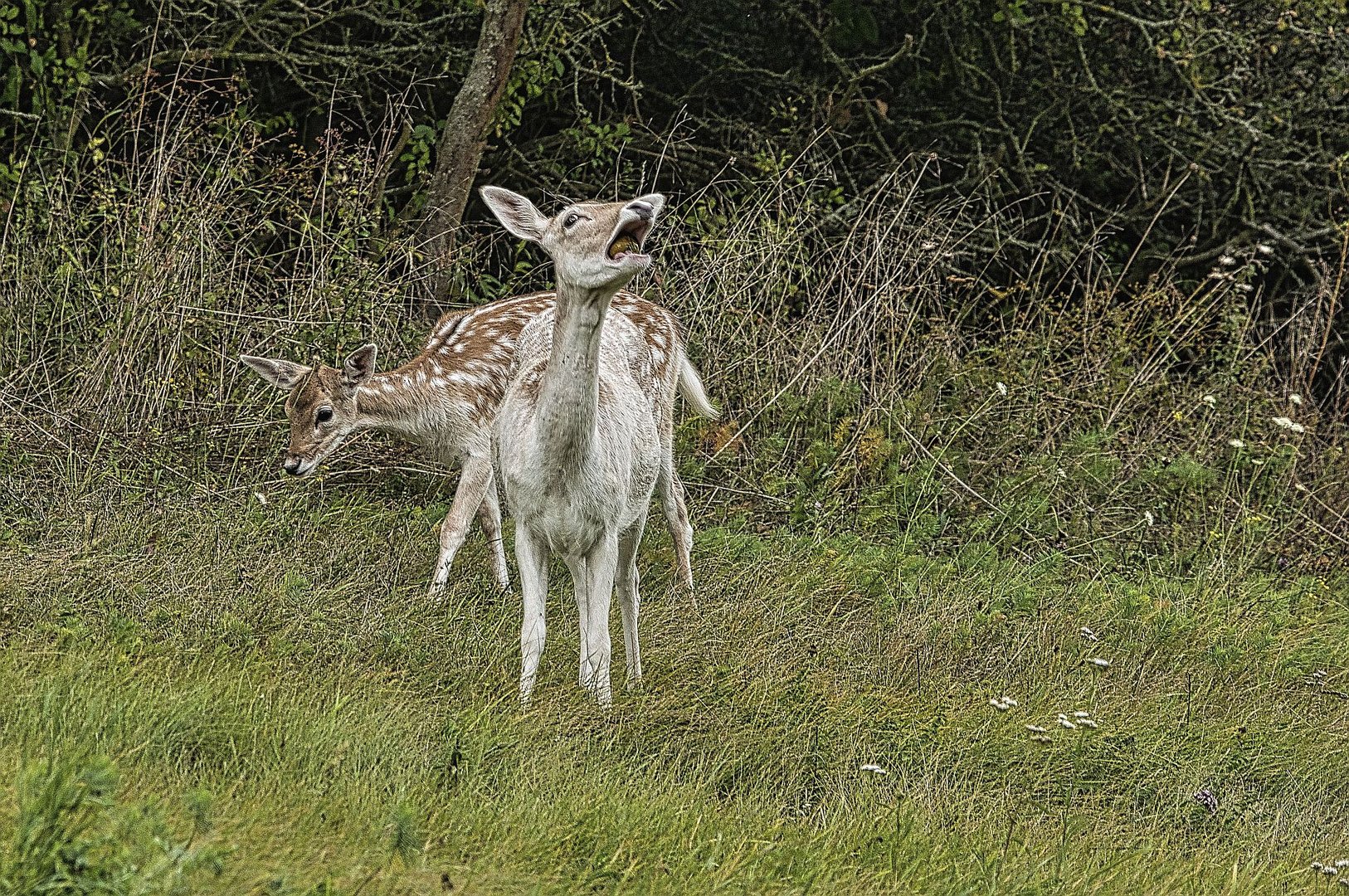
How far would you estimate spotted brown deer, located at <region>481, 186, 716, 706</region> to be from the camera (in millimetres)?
5121

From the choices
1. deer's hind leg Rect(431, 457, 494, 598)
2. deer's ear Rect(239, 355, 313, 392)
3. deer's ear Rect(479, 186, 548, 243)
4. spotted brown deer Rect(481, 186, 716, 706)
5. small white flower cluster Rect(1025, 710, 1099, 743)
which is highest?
deer's ear Rect(479, 186, 548, 243)

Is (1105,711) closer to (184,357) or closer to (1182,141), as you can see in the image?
(184,357)

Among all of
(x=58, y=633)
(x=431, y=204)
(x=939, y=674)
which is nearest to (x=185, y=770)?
(x=58, y=633)

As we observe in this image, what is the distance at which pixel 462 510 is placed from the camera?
745 centimetres

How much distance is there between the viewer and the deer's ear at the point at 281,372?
25.0 ft

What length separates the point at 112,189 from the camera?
7.99 meters

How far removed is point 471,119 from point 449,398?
2.15m

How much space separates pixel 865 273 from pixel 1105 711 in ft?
12.6

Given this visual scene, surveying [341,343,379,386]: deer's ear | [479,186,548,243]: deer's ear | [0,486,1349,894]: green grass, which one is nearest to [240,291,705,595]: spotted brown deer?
[341,343,379,386]: deer's ear

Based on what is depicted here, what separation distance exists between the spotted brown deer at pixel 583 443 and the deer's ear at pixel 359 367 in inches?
67.9

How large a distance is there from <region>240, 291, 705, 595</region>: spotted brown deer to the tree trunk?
1092mm

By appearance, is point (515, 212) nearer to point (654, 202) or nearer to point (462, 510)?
point (654, 202)

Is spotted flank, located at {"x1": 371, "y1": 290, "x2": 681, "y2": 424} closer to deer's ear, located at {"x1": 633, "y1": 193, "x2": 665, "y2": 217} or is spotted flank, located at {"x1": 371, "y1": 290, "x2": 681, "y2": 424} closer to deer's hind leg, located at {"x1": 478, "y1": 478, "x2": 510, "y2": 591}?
deer's hind leg, located at {"x1": 478, "y1": 478, "x2": 510, "y2": 591}

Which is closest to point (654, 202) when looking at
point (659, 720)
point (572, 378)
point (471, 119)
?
point (572, 378)
